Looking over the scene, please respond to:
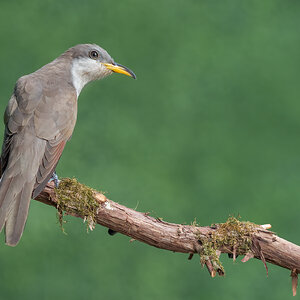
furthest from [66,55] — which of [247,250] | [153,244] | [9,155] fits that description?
[247,250]

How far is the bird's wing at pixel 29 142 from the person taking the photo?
2.87 meters

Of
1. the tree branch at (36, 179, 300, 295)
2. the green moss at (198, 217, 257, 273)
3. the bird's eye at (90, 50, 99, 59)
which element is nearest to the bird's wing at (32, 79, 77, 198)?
the tree branch at (36, 179, 300, 295)

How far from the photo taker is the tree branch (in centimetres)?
301

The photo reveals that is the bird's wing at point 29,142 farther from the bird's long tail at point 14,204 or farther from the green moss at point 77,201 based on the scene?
the green moss at point 77,201

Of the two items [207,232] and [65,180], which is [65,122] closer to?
[65,180]

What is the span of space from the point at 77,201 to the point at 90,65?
3.98 ft

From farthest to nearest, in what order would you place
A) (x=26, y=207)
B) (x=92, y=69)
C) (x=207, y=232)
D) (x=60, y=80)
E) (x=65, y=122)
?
(x=92, y=69) < (x=60, y=80) < (x=65, y=122) < (x=207, y=232) < (x=26, y=207)

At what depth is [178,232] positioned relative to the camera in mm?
3039

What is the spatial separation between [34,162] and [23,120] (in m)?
0.32

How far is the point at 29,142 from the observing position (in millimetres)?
3098

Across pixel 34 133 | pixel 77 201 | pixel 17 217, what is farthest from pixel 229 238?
pixel 34 133

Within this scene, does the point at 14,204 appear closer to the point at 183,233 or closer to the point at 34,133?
→ the point at 34,133

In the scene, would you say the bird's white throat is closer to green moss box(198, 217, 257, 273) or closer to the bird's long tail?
the bird's long tail

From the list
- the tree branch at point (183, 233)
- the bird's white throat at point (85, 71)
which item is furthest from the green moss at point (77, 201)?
the bird's white throat at point (85, 71)
